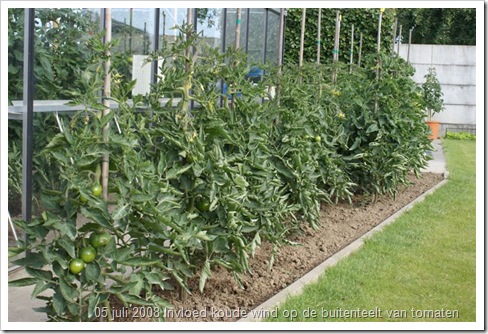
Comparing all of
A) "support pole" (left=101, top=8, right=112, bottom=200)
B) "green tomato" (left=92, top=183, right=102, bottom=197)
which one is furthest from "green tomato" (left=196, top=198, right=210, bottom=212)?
"green tomato" (left=92, top=183, right=102, bottom=197)

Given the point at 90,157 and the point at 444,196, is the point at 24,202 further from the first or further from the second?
the point at 444,196

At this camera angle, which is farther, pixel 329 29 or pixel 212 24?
pixel 329 29

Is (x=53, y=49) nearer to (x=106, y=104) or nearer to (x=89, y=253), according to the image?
(x=106, y=104)

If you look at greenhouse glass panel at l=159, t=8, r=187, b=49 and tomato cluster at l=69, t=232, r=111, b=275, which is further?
greenhouse glass panel at l=159, t=8, r=187, b=49

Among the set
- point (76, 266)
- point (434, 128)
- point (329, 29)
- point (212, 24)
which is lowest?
point (76, 266)

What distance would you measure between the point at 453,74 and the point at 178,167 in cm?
1402

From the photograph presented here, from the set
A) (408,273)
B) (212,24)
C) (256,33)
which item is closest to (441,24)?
(256,33)

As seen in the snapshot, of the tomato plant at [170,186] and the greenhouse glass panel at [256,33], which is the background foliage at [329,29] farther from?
the tomato plant at [170,186]

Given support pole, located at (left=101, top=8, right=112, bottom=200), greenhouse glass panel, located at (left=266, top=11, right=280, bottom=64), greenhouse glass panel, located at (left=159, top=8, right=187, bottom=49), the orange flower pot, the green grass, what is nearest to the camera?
support pole, located at (left=101, top=8, right=112, bottom=200)

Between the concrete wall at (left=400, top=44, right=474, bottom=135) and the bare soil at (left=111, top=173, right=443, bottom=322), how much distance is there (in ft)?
32.6

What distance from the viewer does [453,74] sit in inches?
634

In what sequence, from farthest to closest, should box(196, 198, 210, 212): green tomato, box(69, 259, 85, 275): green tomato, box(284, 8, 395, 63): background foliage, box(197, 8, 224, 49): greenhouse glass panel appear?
1. box(284, 8, 395, 63): background foliage
2. box(197, 8, 224, 49): greenhouse glass panel
3. box(196, 198, 210, 212): green tomato
4. box(69, 259, 85, 275): green tomato

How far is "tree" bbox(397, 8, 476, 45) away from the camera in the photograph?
62.7ft

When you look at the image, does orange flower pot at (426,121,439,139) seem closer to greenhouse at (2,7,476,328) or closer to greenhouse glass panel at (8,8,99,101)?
greenhouse at (2,7,476,328)
